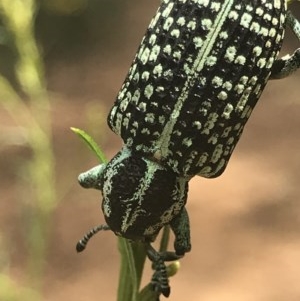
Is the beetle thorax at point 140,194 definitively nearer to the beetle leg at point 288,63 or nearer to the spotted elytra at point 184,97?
the spotted elytra at point 184,97

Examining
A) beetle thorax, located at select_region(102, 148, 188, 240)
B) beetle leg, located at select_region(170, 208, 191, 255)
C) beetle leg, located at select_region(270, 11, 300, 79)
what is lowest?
beetle leg, located at select_region(170, 208, 191, 255)

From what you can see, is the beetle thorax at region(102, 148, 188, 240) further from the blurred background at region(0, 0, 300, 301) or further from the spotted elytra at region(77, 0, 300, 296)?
the blurred background at region(0, 0, 300, 301)

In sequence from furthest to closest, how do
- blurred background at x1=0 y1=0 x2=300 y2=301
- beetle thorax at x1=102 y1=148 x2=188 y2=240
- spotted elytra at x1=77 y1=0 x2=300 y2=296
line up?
blurred background at x1=0 y1=0 x2=300 y2=301, beetle thorax at x1=102 y1=148 x2=188 y2=240, spotted elytra at x1=77 y1=0 x2=300 y2=296

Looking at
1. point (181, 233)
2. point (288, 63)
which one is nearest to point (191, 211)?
point (181, 233)

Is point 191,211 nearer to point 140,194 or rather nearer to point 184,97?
point 140,194

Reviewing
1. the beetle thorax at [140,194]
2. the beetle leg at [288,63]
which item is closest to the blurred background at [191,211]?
the beetle thorax at [140,194]

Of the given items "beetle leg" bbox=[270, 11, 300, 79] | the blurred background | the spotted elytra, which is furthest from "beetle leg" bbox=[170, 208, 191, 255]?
the blurred background

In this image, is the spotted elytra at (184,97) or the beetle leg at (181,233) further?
the beetle leg at (181,233)

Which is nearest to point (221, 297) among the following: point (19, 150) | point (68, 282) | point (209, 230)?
point (209, 230)
